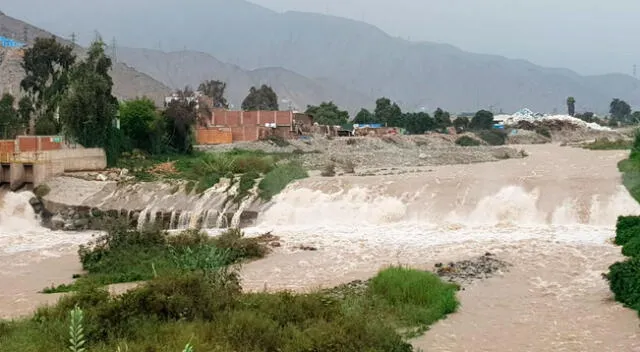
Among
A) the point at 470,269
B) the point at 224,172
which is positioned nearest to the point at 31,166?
the point at 224,172

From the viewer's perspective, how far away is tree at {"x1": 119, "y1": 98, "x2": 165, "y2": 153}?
34156 millimetres

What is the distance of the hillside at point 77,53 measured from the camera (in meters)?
73.3

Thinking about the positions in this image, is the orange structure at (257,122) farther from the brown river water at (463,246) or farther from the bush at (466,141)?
the brown river water at (463,246)

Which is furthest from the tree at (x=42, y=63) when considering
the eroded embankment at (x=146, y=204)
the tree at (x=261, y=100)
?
the tree at (x=261, y=100)

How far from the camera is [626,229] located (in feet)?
54.8

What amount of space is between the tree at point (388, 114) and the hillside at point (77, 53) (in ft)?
91.3

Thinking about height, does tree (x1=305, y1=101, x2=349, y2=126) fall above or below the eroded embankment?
above

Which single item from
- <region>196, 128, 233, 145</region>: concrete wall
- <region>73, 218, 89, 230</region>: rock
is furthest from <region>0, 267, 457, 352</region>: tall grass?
<region>196, 128, 233, 145</region>: concrete wall

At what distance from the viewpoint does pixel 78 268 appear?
670 inches

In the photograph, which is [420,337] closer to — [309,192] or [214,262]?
[214,262]

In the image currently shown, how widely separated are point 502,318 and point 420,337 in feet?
6.29

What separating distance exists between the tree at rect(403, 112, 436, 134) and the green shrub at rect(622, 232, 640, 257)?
65.9 m

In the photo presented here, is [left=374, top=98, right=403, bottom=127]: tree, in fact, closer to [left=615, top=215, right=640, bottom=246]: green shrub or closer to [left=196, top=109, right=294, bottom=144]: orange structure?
[left=196, top=109, right=294, bottom=144]: orange structure

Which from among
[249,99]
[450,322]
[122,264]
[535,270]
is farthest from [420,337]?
[249,99]
